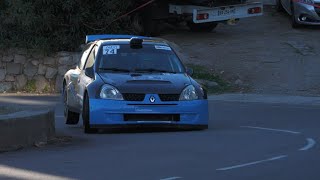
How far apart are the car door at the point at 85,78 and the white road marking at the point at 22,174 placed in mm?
3363

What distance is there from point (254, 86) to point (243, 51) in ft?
8.02

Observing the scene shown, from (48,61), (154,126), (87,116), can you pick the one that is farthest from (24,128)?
(48,61)

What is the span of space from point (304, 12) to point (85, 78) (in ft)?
41.6

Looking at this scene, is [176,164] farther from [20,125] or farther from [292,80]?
[292,80]

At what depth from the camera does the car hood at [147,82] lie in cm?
1036

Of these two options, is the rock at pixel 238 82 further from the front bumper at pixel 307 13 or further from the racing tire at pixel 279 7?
the racing tire at pixel 279 7

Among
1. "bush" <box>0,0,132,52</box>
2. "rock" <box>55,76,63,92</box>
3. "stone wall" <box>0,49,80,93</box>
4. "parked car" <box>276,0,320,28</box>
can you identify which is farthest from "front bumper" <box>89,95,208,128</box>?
"parked car" <box>276,0,320,28</box>

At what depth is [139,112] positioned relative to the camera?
10.3 meters

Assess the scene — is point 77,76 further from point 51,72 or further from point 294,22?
point 294,22

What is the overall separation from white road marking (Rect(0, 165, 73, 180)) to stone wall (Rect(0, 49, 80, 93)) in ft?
41.5

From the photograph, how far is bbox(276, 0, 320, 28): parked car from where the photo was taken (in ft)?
70.8

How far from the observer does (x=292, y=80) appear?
18.5m

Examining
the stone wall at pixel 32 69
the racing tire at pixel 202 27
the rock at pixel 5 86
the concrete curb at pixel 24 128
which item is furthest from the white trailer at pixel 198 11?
the concrete curb at pixel 24 128

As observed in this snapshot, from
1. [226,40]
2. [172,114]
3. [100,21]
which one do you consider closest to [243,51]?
[226,40]
